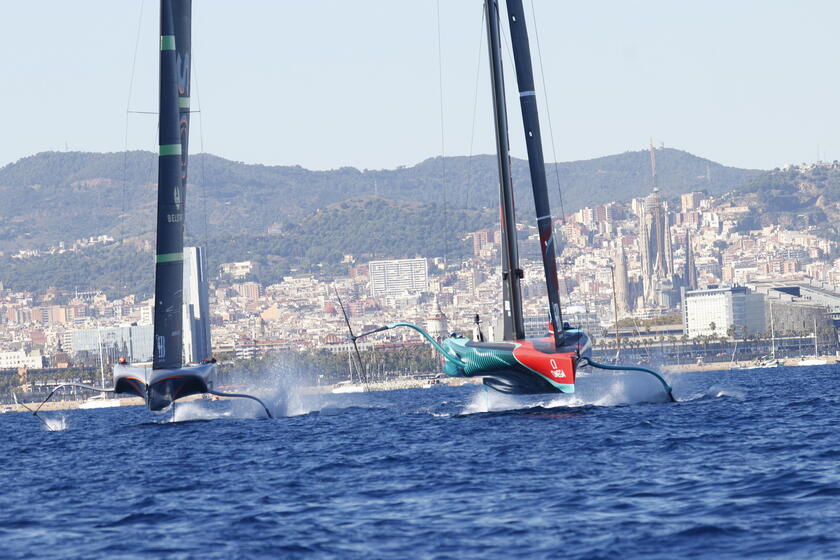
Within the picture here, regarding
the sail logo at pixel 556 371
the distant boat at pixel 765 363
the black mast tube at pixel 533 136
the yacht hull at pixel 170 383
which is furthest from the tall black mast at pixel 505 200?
the distant boat at pixel 765 363

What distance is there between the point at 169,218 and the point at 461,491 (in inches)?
790

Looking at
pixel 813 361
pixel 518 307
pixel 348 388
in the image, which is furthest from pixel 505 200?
pixel 813 361

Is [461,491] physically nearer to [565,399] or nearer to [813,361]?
[565,399]

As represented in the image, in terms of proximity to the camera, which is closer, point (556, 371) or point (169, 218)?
point (556, 371)

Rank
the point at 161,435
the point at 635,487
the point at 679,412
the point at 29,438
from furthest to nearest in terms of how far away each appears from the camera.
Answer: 1. the point at 29,438
2. the point at 161,435
3. the point at 679,412
4. the point at 635,487

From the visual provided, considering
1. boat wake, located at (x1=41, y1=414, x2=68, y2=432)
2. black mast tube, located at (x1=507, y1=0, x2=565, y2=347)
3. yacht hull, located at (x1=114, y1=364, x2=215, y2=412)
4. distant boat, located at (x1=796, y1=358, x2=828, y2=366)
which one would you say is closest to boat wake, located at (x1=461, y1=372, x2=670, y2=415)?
black mast tube, located at (x1=507, y1=0, x2=565, y2=347)

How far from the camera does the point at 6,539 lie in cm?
1767

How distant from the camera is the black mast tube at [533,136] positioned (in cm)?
3466

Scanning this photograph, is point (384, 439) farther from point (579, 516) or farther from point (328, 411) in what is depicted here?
point (328, 411)

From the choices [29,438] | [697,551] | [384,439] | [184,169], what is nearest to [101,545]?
[697,551]

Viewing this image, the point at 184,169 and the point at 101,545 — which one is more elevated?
the point at 184,169

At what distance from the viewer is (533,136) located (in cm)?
3500

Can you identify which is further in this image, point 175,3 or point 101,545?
point 175,3

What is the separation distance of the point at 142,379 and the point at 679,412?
13194 millimetres
